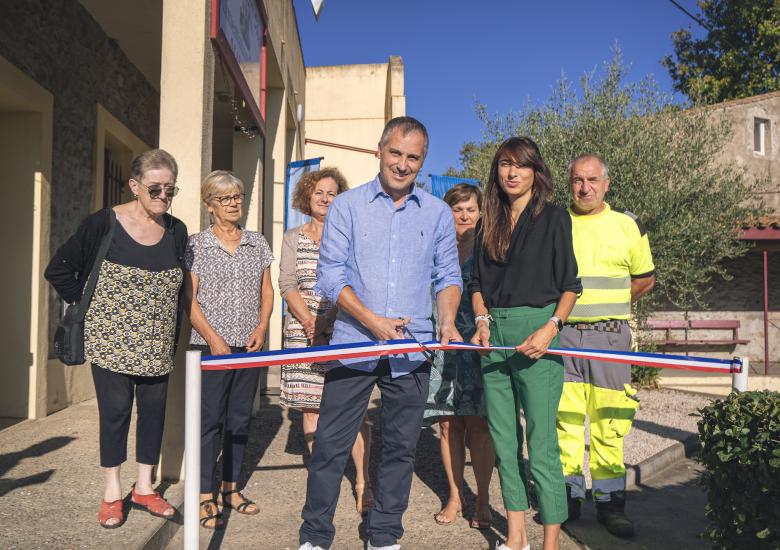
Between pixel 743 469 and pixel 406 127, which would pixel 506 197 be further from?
pixel 743 469

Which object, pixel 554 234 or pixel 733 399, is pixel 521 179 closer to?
pixel 554 234

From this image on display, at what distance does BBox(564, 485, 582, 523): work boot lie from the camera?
13.6 ft

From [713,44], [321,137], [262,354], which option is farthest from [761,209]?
[713,44]

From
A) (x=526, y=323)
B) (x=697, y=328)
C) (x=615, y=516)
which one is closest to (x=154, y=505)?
(x=526, y=323)

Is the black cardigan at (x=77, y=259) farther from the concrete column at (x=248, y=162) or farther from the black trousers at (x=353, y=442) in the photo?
the concrete column at (x=248, y=162)

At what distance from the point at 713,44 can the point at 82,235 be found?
1145 inches

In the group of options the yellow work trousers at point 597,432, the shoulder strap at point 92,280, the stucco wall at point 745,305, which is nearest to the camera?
the shoulder strap at point 92,280

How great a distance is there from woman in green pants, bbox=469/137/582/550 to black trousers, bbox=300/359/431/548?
464mm

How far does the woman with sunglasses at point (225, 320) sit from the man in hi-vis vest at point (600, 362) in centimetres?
194

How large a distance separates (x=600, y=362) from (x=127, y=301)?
2737mm

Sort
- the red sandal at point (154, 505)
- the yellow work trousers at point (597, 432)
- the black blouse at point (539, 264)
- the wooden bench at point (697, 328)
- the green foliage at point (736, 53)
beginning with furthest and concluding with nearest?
the green foliage at point (736, 53), the wooden bench at point (697, 328), the yellow work trousers at point (597, 432), the red sandal at point (154, 505), the black blouse at point (539, 264)

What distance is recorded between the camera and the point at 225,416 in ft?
13.6

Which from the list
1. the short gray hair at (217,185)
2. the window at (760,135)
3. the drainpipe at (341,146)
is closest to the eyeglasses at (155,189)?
the short gray hair at (217,185)

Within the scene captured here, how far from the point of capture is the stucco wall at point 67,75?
5.96 m
